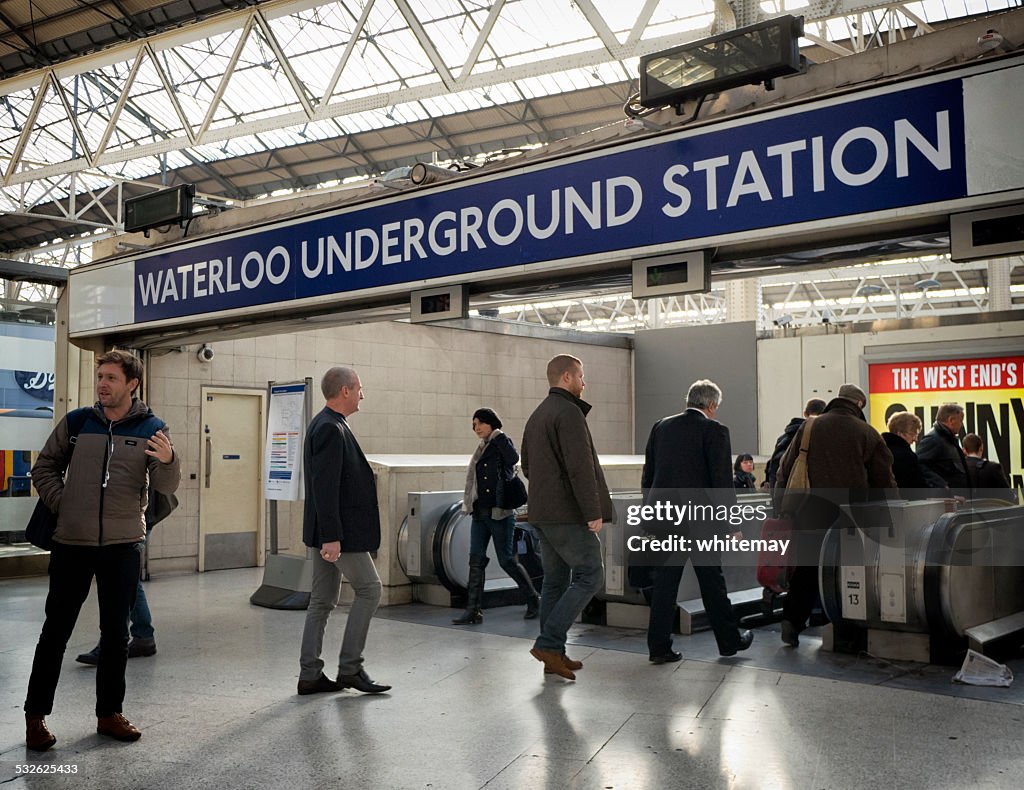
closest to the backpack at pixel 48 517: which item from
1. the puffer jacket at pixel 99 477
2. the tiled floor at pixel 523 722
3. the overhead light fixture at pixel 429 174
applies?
the puffer jacket at pixel 99 477

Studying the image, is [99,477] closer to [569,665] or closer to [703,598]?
[569,665]

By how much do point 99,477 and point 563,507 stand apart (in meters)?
2.26

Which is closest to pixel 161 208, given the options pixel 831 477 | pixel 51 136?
pixel 831 477

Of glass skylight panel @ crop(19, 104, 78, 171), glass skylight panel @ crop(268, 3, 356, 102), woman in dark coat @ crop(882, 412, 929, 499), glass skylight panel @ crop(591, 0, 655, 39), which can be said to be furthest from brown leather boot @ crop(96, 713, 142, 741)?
glass skylight panel @ crop(19, 104, 78, 171)

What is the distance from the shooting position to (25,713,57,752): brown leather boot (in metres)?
3.75

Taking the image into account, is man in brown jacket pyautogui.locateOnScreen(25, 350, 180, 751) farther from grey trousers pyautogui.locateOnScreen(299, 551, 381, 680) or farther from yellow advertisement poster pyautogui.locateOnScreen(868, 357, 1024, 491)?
yellow advertisement poster pyautogui.locateOnScreen(868, 357, 1024, 491)

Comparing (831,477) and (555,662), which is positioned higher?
(831,477)

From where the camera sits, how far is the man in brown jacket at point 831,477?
220 inches

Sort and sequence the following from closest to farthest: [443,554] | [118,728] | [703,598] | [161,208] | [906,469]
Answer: [118,728] < [703,598] < [906,469] < [443,554] < [161,208]

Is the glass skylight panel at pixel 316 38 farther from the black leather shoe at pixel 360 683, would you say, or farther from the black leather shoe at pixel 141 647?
the black leather shoe at pixel 360 683

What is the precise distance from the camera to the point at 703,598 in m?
5.45

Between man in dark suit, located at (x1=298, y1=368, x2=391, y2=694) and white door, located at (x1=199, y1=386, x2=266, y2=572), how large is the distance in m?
6.16

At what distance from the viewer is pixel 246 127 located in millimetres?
10898

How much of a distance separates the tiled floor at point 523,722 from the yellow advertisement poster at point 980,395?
7900mm
